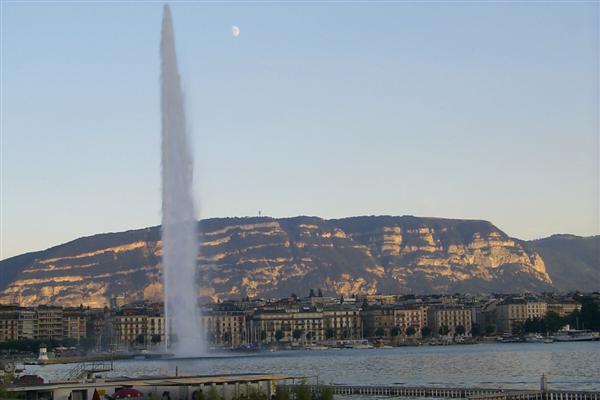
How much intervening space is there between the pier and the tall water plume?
25.0 m

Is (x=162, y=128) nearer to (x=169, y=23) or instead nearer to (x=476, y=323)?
(x=169, y=23)

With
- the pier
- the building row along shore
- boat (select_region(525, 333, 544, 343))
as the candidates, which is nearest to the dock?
the pier

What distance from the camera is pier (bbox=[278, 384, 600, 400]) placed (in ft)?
153

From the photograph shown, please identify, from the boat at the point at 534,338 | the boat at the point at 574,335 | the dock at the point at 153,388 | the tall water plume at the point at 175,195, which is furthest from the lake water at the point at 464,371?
the boat at the point at 534,338

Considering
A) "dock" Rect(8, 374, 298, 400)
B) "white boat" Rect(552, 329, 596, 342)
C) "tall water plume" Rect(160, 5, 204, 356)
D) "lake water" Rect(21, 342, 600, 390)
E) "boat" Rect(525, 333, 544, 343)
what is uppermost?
"tall water plume" Rect(160, 5, 204, 356)

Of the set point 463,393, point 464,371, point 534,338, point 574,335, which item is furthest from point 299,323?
point 463,393

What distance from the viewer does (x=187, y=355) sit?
8806cm

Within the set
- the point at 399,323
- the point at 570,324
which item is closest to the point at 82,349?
the point at 399,323

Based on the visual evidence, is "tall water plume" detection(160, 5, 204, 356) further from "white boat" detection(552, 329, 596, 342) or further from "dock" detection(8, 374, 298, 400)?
"white boat" detection(552, 329, 596, 342)

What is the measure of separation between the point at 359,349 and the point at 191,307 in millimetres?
71097

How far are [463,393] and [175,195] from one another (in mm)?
31586

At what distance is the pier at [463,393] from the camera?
4656 cm

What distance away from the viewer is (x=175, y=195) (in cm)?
7781

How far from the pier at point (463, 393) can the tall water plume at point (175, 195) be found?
25.0 m
